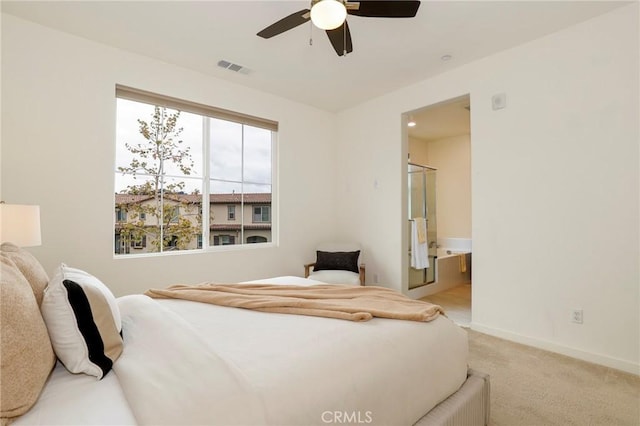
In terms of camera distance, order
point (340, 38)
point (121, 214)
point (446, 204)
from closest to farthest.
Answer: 1. point (340, 38)
2. point (121, 214)
3. point (446, 204)

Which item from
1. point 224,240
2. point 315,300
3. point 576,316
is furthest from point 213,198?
point 576,316

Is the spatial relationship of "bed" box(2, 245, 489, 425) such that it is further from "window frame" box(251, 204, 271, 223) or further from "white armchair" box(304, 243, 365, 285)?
"window frame" box(251, 204, 271, 223)

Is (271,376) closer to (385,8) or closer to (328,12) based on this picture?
(328,12)

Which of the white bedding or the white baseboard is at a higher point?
the white bedding

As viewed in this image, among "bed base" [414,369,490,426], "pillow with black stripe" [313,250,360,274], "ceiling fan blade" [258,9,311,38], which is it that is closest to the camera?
"bed base" [414,369,490,426]

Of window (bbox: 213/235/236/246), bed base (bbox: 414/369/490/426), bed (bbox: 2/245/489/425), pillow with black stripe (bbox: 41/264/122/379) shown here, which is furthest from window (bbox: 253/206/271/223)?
bed base (bbox: 414/369/490/426)

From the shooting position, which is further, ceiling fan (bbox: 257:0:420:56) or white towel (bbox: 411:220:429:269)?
white towel (bbox: 411:220:429:269)

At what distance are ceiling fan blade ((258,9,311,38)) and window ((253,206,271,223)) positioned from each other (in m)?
2.19

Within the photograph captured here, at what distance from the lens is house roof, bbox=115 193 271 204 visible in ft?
10.6

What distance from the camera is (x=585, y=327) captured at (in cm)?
256

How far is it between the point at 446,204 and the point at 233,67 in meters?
4.49

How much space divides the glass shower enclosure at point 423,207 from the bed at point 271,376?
2.85m

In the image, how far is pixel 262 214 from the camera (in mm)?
4109

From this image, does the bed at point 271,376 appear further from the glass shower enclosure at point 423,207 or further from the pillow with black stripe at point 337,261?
the glass shower enclosure at point 423,207
